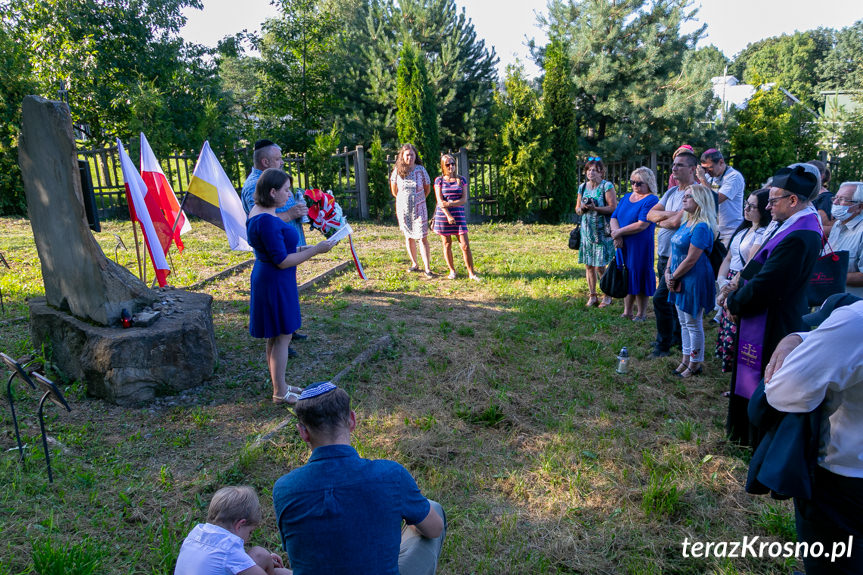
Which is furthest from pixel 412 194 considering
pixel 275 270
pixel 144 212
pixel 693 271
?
pixel 693 271

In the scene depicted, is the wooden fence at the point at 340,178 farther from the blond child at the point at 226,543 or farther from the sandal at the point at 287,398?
the blond child at the point at 226,543

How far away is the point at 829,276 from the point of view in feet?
15.2

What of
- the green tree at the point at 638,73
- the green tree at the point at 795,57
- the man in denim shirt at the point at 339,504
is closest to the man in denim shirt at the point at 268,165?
the man in denim shirt at the point at 339,504

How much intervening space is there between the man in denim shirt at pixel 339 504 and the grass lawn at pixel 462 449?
118cm

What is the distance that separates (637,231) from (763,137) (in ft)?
43.3

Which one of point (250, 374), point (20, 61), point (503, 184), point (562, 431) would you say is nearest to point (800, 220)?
point (562, 431)

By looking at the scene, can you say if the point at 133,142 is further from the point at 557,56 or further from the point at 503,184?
the point at 557,56

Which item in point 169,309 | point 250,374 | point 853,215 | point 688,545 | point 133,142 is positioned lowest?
point 688,545

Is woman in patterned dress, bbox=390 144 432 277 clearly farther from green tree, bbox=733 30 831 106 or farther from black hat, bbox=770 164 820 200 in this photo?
green tree, bbox=733 30 831 106

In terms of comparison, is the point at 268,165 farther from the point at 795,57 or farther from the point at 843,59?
the point at 795,57

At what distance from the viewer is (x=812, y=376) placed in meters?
2.05

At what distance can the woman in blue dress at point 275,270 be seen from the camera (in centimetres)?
432

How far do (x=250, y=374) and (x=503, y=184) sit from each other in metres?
11.9

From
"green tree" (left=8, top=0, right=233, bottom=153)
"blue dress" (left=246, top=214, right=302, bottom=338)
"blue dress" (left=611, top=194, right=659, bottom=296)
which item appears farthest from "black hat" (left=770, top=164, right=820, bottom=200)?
"green tree" (left=8, top=0, right=233, bottom=153)
